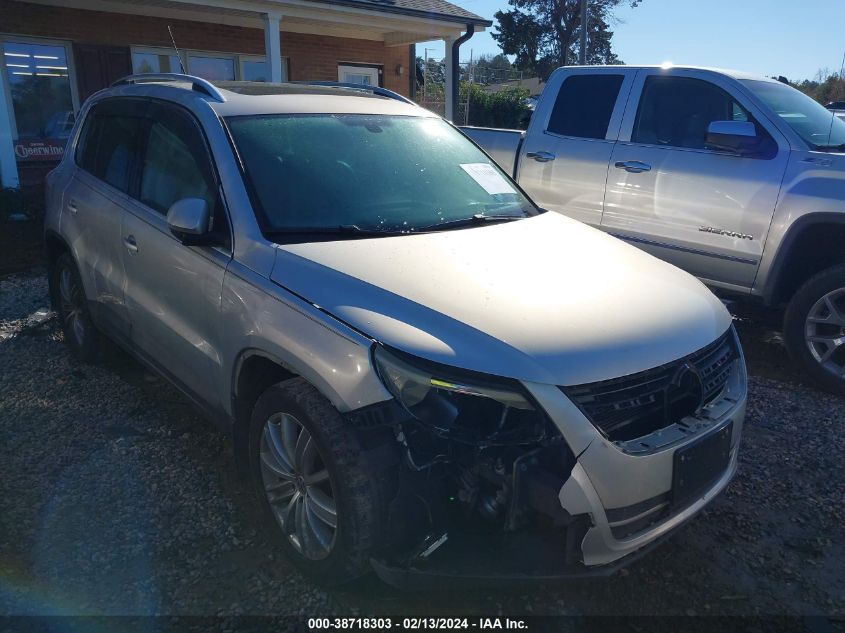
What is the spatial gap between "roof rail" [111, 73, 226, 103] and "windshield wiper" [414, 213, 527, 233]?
123 centimetres

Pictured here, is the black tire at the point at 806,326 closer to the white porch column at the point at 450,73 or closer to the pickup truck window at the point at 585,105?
the pickup truck window at the point at 585,105

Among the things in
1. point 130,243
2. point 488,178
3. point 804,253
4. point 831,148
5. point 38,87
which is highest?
point 831,148

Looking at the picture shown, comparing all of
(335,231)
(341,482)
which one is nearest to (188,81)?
(335,231)

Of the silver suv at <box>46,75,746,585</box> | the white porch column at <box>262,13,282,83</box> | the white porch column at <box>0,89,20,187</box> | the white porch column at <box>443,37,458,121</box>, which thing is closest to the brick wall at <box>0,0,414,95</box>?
the white porch column at <box>0,89,20,187</box>

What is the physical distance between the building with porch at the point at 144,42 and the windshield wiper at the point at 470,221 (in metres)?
8.72

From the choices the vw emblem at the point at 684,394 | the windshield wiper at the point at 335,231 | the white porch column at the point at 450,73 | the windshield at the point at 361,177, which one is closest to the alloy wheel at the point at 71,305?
the windshield at the point at 361,177

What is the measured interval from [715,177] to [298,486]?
3951mm

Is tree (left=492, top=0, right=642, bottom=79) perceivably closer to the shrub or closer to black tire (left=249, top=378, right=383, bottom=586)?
the shrub

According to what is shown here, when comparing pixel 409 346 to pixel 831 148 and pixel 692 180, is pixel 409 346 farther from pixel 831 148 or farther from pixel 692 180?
pixel 831 148

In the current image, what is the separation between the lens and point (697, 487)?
2531 millimetres

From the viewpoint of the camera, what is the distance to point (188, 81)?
381cm

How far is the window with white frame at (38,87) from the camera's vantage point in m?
11.2

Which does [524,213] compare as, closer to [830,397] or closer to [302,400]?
[302,400]

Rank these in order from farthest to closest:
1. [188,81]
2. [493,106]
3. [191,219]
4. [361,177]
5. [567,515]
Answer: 1. [493,106]
2. [188,81]
3. [361,177]
4. [191,219]
5. [567,515]
